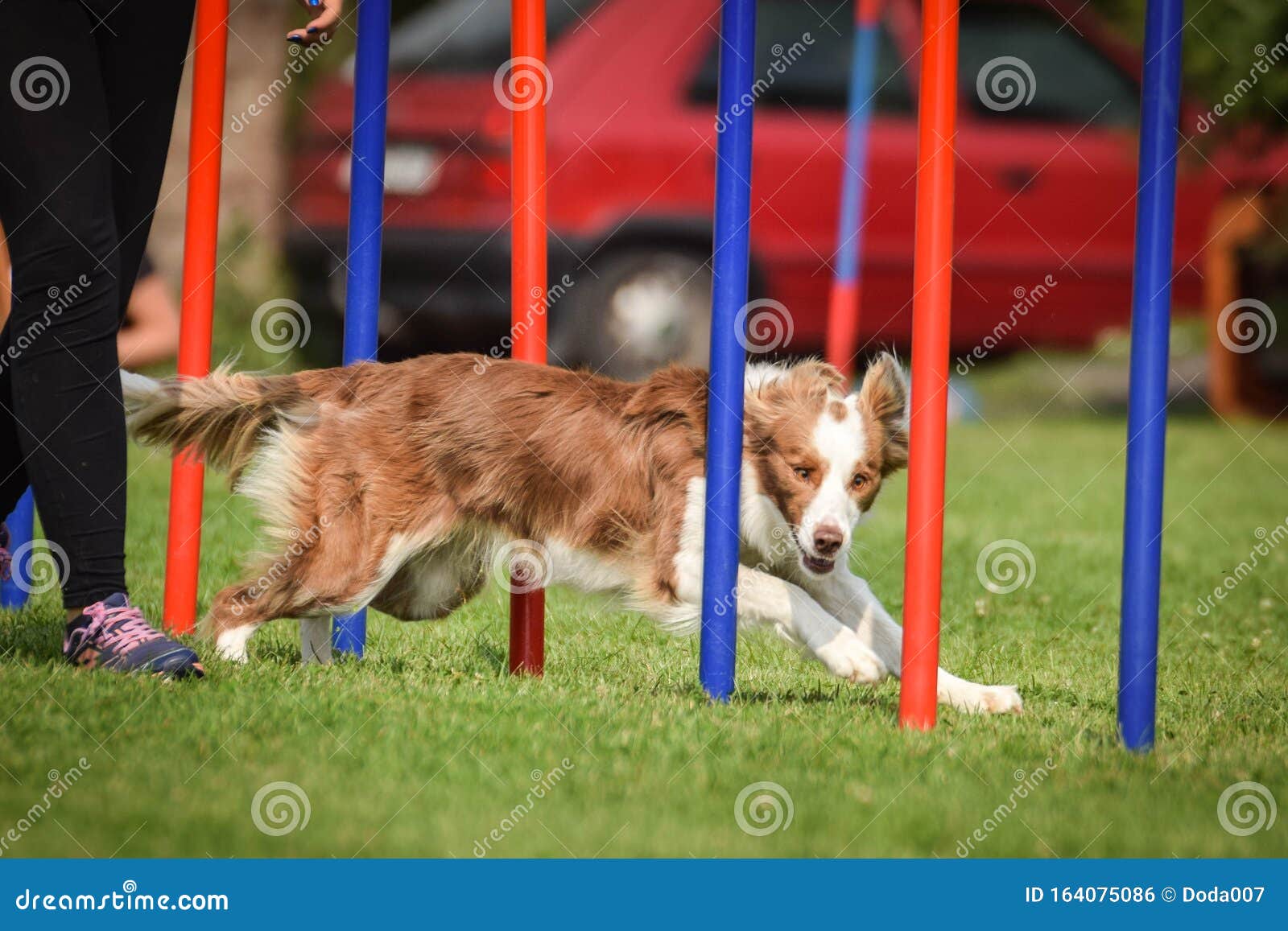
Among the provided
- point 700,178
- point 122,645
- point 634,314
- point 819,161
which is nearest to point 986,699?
point 122,645

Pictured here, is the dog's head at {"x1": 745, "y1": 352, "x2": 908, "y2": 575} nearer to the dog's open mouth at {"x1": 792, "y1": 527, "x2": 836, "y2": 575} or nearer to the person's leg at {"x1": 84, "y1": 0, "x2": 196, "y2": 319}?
the dog's open mouth at {"x1": 792, "y1": 527, "x2": 836, "y2": 575}

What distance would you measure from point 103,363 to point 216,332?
7.76 meters

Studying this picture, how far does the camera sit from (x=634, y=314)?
9602 millimetres

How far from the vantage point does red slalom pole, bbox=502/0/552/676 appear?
4359 millimetres

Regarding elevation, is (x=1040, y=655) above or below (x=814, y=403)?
below

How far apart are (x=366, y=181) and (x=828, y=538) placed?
1719 millimetres

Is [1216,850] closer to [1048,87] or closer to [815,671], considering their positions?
[815,671]

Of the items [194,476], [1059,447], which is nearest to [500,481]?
A: [194,476]

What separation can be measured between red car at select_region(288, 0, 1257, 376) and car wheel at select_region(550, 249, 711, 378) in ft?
0.05

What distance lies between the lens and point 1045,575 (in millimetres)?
6535

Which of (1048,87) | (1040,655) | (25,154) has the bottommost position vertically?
(1040,655)

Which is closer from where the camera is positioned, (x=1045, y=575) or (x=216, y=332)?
(x=1045, y=575)

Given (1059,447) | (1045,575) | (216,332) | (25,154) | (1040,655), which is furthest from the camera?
(216,332)

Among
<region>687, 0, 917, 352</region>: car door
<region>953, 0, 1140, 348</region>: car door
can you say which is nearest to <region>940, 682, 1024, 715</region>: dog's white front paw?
<region>687, 0, 917, 352</region>: car door
